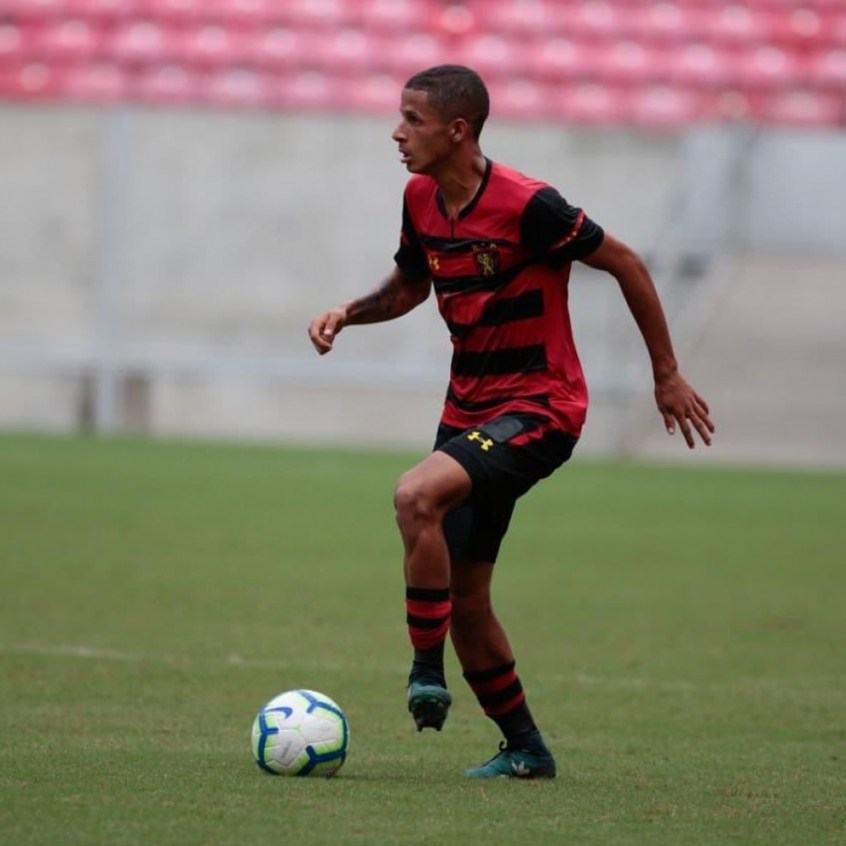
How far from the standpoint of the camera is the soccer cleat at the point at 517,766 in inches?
223

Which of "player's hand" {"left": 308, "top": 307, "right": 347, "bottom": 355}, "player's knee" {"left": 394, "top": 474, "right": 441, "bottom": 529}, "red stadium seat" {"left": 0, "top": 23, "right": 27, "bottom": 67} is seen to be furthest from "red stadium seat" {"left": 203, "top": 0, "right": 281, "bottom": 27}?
"player's knee" {"left": 394, "top": 474, "right": 441, "bottom": 529}

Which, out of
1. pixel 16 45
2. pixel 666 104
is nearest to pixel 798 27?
pixel 666 104

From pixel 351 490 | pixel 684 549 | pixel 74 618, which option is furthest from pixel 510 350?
pixel 351 490

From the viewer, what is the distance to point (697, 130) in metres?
21.7

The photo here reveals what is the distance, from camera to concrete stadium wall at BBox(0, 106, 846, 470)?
21.4 metres

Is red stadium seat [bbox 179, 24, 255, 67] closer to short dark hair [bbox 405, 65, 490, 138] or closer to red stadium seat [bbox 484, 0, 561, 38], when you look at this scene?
red stadium seat [bbox 484, 0, 561, 38]

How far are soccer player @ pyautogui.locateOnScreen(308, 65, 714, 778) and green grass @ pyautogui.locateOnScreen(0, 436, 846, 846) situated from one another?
0.44m

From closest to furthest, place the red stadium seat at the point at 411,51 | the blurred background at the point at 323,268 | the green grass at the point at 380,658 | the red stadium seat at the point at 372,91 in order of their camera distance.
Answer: the green grass at the point at 380,658 < the blurred background at the point at 323,268 < the red stadium seat at the point at 372,91 < the red stadium seat at the point at 411,51

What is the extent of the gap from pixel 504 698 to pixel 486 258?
130 cm

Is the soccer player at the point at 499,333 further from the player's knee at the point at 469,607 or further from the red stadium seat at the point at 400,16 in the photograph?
the red stadium seat at the point at 400,16

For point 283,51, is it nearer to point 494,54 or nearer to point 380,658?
point 494,54

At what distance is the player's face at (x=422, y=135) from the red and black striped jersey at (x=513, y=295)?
163 mm

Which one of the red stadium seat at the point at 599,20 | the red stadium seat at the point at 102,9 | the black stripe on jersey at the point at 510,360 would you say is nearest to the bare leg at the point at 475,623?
the black stripe on jersey at the point at 510,360

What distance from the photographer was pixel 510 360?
222 inches
